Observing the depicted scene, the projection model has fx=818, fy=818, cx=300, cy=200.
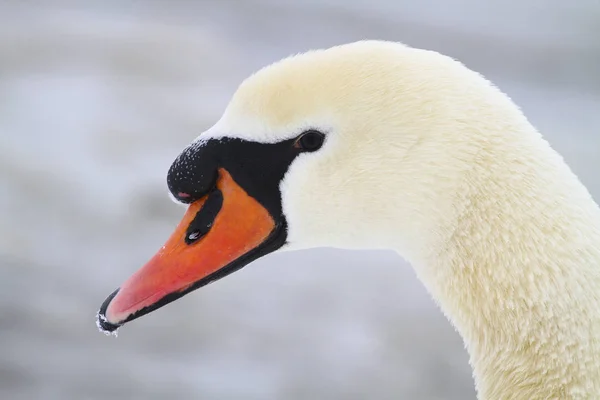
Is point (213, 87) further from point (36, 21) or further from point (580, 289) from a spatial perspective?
point (580, 289)

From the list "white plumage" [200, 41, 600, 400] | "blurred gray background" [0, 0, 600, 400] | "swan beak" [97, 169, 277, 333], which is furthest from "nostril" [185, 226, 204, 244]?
"blurred gray background" [0, 0, 600, 400]

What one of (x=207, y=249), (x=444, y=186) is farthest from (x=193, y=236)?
(x=444, y=186)

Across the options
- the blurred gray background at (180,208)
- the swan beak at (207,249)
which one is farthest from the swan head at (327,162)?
the blurred gray background at (180,208)

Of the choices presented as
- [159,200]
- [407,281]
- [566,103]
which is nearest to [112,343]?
[159,200]

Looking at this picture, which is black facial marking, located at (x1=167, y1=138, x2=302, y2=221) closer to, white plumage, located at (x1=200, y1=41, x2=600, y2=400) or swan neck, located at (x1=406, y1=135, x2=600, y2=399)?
white plumage, located at (x1=200, y1=41, x2=600, y2=400)

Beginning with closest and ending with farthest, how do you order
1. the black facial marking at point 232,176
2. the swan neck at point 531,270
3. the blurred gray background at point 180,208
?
the swan neck at point 531,270 < the black facial marking at point 232,176 < the blurred gray background at point 180,208

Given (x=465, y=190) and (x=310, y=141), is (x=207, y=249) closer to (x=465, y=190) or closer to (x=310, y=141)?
(x=310, y=141)

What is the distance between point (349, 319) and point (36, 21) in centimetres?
310

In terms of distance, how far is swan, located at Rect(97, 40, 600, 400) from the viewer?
1014mm

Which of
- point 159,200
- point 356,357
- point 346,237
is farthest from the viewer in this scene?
point 159,200

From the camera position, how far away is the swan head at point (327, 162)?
1050 millimetres

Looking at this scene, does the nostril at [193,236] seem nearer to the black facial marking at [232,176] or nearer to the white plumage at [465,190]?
the black facial marking at [232,176]

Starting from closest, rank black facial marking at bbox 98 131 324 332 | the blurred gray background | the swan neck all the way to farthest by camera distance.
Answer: the swan neck
black facial marking at bbox 98 131 324 332
the blurred gray background

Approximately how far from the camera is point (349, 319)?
297 centimetres
